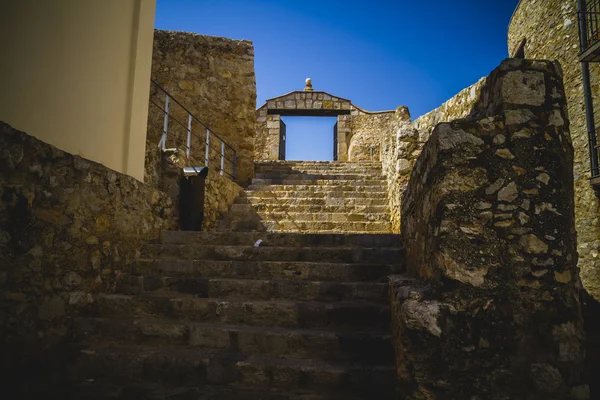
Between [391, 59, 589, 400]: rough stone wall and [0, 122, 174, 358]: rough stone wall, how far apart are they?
241cm

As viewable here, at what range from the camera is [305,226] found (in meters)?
5.23

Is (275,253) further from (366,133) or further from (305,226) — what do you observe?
(366,133)

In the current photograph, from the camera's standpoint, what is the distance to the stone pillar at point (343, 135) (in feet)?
46.7

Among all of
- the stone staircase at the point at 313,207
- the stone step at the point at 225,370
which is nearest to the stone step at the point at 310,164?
the stone staircase at the point at 313,207

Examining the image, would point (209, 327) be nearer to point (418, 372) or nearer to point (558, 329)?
point (418, 372)

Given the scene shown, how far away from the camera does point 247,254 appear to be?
139 inches

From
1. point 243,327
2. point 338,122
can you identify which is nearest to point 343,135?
point 338,122

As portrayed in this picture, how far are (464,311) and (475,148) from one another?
0.81m

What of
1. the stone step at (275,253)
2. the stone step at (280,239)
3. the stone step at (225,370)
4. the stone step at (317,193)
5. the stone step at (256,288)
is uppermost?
the stone step at (317,193)

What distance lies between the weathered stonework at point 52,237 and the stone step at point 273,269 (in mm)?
355

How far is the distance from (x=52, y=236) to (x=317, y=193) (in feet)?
14.3

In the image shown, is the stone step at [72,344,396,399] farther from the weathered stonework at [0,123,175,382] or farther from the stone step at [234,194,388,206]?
the stone step at [234,194,388,206]

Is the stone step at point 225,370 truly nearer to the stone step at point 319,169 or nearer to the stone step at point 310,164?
the stone step at point 319,169

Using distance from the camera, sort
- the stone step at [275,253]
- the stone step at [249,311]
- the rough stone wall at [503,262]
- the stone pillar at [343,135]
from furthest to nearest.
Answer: the stone pillar at [343,135] < the stone step at [275,253] < the stone step at [249,311] < the rough stone wall at [503,262]
